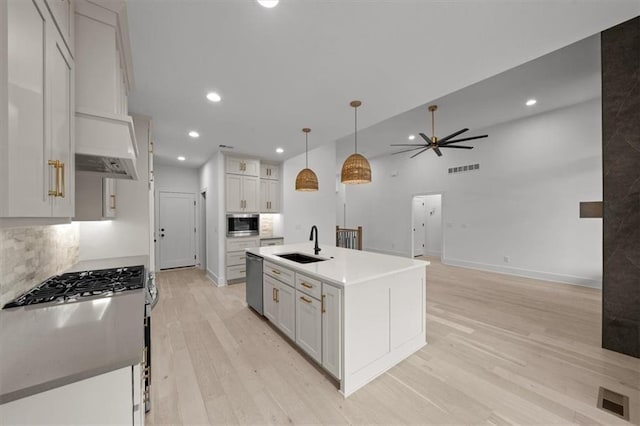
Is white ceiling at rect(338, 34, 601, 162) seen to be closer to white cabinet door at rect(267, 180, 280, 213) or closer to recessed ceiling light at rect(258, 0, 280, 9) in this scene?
white cabinet door at rect(267, 180, 280, 213)

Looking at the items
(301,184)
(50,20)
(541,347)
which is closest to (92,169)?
(50,20)

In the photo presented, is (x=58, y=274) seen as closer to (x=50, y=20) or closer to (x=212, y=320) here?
(x=212, y=320)

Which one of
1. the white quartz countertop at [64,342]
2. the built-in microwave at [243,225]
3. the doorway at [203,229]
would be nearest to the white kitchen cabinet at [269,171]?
the built-in microwave at [243,225]

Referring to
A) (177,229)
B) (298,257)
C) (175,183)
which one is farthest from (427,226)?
(175,183)

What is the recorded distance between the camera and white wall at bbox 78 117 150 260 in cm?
280

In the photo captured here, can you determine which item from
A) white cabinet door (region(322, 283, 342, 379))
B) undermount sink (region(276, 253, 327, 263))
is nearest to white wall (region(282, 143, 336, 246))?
undermount sink (region(276, 253, 327, 263))

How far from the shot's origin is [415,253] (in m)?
8.00

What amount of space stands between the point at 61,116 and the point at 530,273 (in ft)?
23.5

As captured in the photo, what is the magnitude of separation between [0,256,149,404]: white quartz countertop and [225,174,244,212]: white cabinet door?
3.86 m

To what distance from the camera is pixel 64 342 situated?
959 mm

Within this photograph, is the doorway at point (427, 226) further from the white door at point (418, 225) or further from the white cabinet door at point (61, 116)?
the white cabinet door at point (61, 116)

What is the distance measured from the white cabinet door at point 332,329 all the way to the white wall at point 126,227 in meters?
2.45

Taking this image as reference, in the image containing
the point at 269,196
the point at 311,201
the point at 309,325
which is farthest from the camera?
the point at 311,201

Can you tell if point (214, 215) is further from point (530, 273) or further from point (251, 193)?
point (530, 273)
